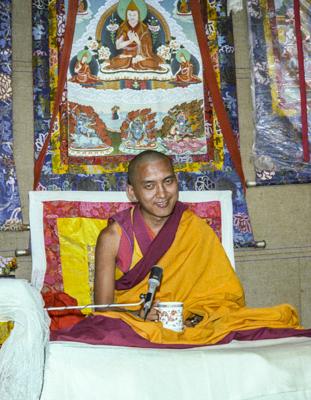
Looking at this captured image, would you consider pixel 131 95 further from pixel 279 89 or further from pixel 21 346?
pixel 21 346

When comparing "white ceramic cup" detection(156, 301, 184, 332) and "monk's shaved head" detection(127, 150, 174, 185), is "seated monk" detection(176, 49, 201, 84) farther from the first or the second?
"white ceramic cup" detection(156, 301, 184, 332)

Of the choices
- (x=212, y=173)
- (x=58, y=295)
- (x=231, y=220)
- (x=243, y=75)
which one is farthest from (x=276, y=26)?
(x=58, y=295)

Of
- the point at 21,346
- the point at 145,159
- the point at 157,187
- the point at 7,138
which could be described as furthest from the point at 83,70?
the point at 21,346

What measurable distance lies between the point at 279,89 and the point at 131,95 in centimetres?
105

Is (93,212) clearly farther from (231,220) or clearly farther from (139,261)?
(231,220)

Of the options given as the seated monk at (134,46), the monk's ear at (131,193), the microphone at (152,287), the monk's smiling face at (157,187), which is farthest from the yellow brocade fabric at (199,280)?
the seated monk at (134,46)

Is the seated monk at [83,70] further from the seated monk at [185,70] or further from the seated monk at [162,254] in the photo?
the seated monk at [162,254]

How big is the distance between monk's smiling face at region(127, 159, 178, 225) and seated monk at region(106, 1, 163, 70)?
983 mm

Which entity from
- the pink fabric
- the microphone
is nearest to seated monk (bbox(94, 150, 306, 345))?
the pink fabric

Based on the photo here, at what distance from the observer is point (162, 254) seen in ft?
12.1

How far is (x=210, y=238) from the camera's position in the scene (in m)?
3.88

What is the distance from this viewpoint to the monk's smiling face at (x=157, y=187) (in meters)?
3.76

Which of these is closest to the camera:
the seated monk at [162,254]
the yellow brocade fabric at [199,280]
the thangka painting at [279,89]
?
the yellow brocade fabric at [199,280]

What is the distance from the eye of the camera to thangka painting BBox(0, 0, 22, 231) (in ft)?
13.6
